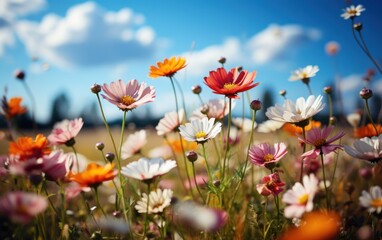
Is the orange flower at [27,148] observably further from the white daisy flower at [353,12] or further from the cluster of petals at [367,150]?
the white daisy flower at [353,12]

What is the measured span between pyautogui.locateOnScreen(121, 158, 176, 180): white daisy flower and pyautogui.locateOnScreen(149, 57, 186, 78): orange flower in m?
0.31

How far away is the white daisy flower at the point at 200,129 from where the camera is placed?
0.98 meters

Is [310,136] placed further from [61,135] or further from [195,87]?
[61,135]

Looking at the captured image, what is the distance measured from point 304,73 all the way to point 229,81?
0.52 meters

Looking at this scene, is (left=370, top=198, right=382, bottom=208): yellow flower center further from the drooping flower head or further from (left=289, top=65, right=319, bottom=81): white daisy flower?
(left=289, top=65, right=319, bottom=81): white daisy flower

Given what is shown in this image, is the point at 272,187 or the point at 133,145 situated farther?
the point at 133,145

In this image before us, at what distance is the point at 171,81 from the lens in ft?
3.76

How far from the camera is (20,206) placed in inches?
23.5

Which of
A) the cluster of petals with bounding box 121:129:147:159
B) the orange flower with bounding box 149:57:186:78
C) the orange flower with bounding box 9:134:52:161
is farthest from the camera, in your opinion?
the cluster of petals with bounding box 121:129:147:159

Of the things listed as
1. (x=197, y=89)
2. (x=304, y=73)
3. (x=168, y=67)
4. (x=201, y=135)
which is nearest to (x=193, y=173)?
(x=201, y=135)

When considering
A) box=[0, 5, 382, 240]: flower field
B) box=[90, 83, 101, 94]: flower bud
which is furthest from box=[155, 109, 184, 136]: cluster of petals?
box=[90, 83, 101, 94]: flower bud

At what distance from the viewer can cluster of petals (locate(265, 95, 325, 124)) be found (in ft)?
3.14

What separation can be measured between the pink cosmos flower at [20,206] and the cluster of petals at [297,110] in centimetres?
67

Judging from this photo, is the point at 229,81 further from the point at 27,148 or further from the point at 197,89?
the point at 27,148
